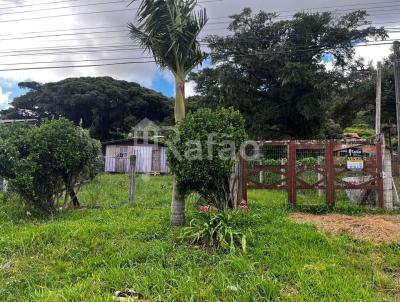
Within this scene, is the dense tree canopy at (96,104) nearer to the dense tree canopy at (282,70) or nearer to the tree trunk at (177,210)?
the dense tree canopy at (282,70)

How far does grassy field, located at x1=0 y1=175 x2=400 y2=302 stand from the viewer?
3.64 m

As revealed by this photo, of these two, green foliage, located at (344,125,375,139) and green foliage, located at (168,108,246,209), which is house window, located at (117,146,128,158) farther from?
green foliage, located at (344,125,375,139)

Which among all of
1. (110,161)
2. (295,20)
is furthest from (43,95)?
(295,20)

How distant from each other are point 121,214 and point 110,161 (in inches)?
805

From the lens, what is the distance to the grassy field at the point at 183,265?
3643mm

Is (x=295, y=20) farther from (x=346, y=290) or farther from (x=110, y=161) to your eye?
(x=346, y=290)

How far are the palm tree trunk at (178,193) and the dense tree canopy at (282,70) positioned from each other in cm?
1702

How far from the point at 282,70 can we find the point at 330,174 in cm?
1610

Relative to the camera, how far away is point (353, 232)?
5812mm

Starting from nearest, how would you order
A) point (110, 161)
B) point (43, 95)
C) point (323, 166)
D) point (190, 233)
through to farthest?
1. point (190, 233)
2. point (323, 166)
3. point (110, 161)
4. point (43, 95)

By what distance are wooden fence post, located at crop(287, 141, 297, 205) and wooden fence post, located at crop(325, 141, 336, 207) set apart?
2.38 feet

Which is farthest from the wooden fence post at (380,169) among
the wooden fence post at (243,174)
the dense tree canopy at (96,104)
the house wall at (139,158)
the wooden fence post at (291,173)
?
the dense tree canopy at (96,104)

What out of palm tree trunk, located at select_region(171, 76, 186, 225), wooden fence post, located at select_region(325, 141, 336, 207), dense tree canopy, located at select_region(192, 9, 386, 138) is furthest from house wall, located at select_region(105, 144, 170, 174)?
palm tree trunk, located at select_region(171, 76, 186, 225)

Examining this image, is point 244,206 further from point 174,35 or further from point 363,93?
point 363,93
